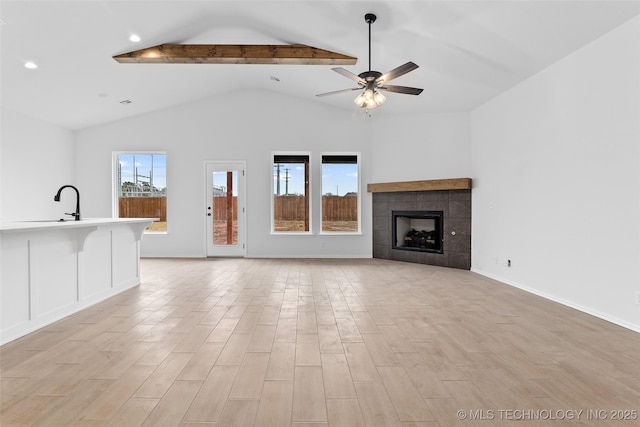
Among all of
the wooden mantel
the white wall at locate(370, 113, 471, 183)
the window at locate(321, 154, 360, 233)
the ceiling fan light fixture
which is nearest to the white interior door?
the window at locate(321, 154, 360, 233)

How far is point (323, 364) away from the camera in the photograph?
2.22 metres

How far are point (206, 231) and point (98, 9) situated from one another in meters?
4.30

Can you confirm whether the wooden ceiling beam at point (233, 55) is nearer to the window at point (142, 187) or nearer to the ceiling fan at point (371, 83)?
the ceiling fan at point (371, 83)

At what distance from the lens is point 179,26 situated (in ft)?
14.0

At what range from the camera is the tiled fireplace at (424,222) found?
18.6 ft

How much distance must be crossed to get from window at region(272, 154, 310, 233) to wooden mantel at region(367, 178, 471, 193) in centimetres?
145

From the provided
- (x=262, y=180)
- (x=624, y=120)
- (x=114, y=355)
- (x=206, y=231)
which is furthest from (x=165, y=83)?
(x=624, y=120)

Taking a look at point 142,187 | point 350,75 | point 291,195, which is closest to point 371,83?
point 350,75

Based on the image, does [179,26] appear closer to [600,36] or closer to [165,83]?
[165,83]

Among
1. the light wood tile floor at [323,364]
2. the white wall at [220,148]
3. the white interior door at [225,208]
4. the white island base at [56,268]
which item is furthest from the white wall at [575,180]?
the white island base at [56,268]

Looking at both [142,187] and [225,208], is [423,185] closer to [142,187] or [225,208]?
[225,208]

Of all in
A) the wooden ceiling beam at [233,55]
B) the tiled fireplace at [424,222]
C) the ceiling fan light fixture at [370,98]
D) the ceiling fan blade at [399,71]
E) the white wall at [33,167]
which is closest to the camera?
the ceiling fan blade at [399,71]

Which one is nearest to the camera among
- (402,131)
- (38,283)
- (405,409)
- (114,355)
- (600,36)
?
(405,409)

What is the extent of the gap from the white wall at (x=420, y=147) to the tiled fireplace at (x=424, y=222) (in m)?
0.27
